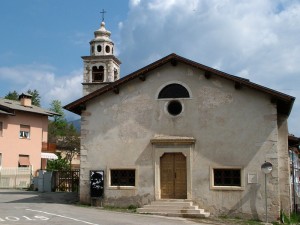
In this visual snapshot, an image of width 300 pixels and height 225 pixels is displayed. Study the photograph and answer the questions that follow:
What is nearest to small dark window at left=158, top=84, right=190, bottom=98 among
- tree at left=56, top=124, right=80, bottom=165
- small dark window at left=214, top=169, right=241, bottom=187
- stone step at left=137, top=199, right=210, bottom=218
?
small dark window at left=214, top=169, right=241, bottom=187

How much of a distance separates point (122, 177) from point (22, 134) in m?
23.7

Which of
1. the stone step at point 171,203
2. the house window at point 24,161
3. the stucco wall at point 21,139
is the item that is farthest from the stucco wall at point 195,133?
the house window at point 24,161

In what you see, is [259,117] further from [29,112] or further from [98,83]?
[29,112]

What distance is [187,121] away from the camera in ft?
64.4

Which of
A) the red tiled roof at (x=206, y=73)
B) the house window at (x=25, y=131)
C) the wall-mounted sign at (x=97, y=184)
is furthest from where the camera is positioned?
the house window at (x=25, y=131)

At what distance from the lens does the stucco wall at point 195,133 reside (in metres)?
18.6

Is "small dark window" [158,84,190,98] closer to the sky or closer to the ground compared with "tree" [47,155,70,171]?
closer to the sky

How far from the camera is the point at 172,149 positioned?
19.6 meters

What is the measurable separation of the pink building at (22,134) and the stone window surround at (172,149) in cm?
2178

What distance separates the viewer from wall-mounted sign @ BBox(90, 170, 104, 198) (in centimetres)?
2000

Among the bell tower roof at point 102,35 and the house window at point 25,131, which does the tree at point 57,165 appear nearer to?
the house window at point 25,131

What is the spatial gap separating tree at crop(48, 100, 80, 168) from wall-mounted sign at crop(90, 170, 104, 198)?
120 feet

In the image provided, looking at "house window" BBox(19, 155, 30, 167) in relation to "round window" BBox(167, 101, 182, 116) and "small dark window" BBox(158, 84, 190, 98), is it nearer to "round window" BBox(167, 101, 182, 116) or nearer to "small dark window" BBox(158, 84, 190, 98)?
"small dark window" BBox(158, 84, 190, 98)

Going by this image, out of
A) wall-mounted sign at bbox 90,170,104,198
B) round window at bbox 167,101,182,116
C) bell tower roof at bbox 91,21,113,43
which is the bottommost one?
wall-mounted sign at bbox 90,170,104,198
